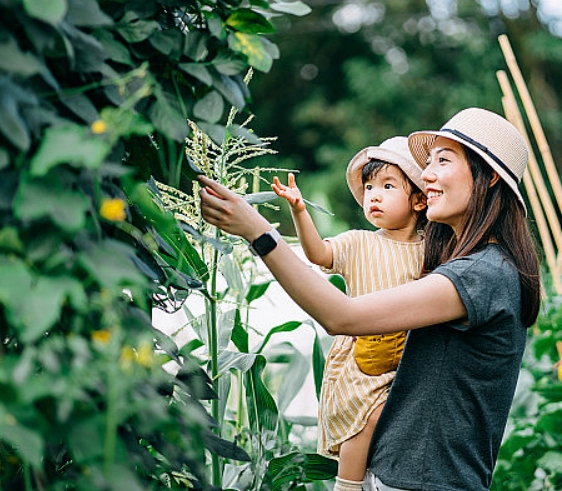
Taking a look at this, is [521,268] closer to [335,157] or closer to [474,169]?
[474,169]

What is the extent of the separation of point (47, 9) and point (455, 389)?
1064 millimetres

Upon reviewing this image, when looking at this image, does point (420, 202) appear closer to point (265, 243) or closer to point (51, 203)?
point (265, 243)

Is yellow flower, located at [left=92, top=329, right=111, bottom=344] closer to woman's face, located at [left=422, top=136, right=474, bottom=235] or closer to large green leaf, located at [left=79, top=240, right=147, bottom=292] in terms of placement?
large green leaf, located at [left=79, top=240, right=147, bottom=292]

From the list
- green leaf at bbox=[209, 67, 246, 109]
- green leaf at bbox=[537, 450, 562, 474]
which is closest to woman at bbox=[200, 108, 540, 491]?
green leaf at bbox=[209, 67, 246, 109]

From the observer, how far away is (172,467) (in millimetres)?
1436

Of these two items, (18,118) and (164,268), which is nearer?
(18,118)

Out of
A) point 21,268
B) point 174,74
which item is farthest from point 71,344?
point 174,74

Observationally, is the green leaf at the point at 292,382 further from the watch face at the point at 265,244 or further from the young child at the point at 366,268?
the watch face at the point at 265,244

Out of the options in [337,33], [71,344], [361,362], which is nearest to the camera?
[71,344]

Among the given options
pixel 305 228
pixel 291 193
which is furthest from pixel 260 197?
pixel 305 228

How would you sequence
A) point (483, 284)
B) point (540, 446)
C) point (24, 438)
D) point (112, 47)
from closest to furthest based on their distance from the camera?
point (24, 438), point (112, 47), point (483, 284), point (540, 446)

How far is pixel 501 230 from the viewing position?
1.76 m

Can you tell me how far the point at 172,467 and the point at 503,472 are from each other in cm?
186

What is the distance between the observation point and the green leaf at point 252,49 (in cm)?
132
